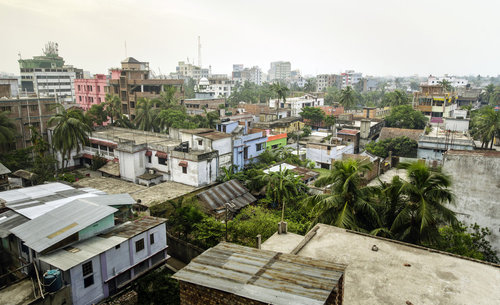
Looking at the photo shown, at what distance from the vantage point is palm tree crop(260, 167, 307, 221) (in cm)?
2744

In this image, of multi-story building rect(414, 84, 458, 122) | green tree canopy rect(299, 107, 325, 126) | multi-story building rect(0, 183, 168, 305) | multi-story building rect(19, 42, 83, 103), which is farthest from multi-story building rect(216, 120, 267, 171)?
multi-story building rect(19, 42, 83, 103)

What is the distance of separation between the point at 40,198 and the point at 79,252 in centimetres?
691

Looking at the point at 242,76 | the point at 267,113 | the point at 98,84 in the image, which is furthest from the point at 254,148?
the point at 242,76

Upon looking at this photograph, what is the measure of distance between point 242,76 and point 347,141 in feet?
498

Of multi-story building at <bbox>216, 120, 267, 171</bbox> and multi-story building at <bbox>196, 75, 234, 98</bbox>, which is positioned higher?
multi-story building at <bbox>196, 75, 234, 98</bbox>

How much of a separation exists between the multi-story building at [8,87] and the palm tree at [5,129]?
11511 millimetres

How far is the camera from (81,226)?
53.1ft

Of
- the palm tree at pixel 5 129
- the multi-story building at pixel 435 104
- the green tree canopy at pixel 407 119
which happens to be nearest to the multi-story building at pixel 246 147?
the palm tree at pixel 5 129

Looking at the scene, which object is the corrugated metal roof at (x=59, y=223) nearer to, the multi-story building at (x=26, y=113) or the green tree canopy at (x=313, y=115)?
the multi-story building at (x=26, y=113)

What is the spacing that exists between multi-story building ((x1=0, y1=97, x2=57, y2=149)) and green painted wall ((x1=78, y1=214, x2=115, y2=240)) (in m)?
29.8

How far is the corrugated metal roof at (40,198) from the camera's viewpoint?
18.4 meters

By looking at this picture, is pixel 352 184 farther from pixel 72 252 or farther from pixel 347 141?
pixel 347 141

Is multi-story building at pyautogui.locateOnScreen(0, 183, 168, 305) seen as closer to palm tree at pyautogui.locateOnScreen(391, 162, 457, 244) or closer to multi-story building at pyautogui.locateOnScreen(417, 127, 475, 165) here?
palm tree at pyautogui.locateOnScreen(391, 162, 457, 244)

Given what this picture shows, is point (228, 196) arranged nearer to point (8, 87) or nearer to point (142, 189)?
point (142, 189)
